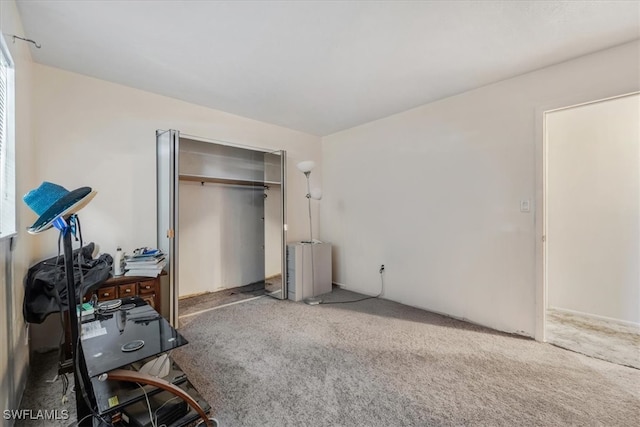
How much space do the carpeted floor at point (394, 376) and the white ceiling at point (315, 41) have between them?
247 centimetres

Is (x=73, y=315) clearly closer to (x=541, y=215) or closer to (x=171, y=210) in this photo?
(x=171, y=210)

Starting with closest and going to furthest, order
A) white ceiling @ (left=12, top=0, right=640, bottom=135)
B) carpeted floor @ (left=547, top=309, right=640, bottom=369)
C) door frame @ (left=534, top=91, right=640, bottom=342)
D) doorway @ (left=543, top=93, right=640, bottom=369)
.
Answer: white ceiling @ (left=12, top=0, right=640, bottom=135) → carpeted floor @ (left=547, top=309, right=640, bottom=369) → door frame @ (left=534, top=91, right=640, bottom=342) → doorway @ (left=543, top=93, right=640, bottom=369)

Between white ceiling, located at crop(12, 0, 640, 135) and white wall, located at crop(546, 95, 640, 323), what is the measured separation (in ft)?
3.06

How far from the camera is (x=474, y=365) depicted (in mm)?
2096

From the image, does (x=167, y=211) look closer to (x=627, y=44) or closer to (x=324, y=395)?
(x=324, y=395)

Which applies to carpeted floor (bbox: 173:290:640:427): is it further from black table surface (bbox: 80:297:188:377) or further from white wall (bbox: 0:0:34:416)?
white wall (bbox: 0:0:34:416)

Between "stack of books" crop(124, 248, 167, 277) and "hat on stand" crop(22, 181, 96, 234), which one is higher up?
"hat on stand" crop(22, 181, 96, 234)

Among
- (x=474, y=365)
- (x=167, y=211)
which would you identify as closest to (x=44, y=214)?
(x=167, y=211)

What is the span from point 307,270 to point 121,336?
248 centimetres

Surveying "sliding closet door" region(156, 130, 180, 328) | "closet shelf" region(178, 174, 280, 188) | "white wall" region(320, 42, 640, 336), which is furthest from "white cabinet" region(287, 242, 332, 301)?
"sliding closet door" region(156, 130, 180, 328)

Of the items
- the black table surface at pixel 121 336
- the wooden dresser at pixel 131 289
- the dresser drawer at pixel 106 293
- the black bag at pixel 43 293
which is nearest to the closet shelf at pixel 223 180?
the wooden dresser at pixel 131 289

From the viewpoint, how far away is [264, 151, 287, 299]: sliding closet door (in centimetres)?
378

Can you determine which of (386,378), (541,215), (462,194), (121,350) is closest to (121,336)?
(121,350)

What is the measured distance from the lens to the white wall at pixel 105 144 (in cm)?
241
